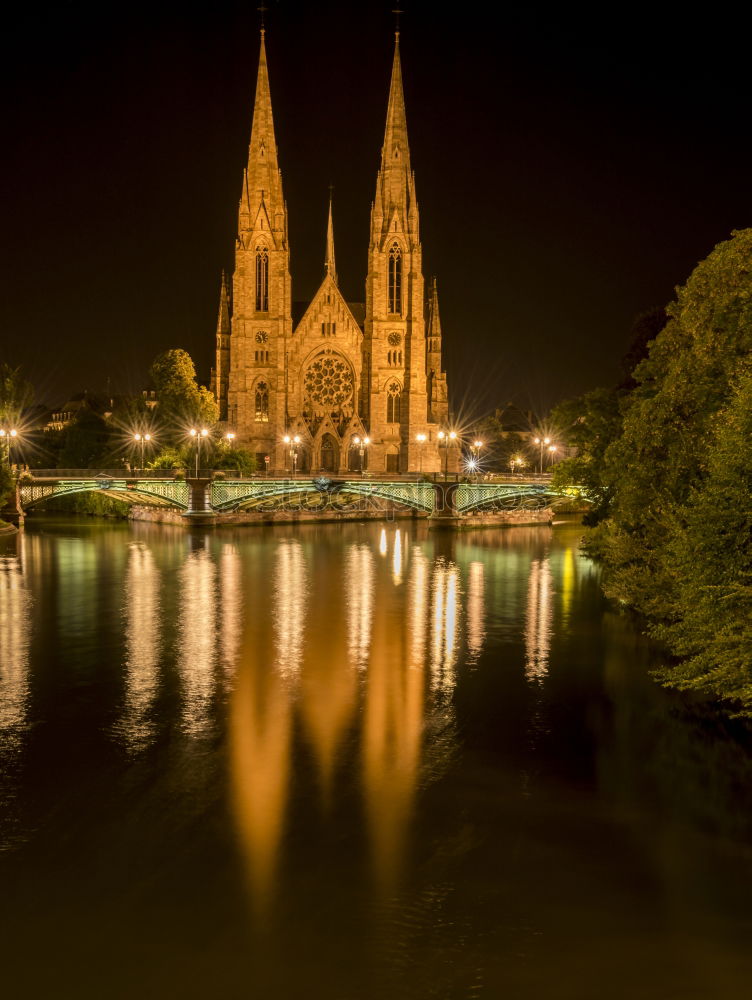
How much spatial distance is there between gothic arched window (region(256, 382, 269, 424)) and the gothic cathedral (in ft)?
0.26

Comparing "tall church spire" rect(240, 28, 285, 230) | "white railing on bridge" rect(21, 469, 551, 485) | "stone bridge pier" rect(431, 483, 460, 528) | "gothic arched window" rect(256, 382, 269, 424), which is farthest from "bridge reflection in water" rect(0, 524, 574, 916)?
"tall church spire" rect(240, 28, 285, 230)

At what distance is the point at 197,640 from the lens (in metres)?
26.0

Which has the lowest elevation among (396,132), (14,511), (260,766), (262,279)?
(260,766)

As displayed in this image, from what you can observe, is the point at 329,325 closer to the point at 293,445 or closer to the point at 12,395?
the point at 293,445

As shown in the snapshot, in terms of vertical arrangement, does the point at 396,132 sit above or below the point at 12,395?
above

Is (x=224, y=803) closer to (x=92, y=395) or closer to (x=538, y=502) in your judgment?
(x=538, y=502)

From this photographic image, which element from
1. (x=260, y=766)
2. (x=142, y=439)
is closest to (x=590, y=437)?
(x=260, y=766)

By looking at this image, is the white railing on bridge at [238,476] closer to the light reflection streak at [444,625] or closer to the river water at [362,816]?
the light reflection streak at [444,625]

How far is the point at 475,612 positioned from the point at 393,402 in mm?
48363

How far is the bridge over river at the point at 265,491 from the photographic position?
194 feet

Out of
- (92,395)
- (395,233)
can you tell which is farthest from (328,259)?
(92,395)

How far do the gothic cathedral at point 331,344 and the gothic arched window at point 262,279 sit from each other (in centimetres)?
8

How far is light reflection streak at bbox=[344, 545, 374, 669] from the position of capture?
2541 centimetres

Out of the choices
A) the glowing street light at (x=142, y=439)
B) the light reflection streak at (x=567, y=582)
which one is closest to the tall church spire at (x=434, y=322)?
the glowing street light at (x=142, y=439)
